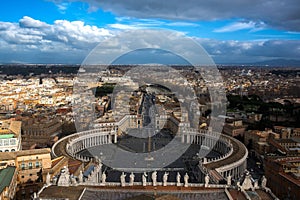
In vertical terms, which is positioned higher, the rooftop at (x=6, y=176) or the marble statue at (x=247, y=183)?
the marble statue at (x=247, y=183)

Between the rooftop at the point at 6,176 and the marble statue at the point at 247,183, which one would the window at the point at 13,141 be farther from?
the marble statue at the point at 247,183

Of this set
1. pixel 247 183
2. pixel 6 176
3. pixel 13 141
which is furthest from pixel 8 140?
pixel 247 183

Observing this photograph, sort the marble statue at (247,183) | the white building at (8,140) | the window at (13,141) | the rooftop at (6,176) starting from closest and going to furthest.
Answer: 1. the marble statue at (247,183)
2. the rooftop at (6,176)
3. the white building at (8,140)
4. the window at (13,141)

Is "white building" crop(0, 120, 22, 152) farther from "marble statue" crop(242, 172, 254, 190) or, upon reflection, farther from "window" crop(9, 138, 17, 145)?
"marble statue" crop(242, 172, 254, 190)

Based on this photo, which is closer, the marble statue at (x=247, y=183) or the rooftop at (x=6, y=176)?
the marble statue at (x=247, y=183)

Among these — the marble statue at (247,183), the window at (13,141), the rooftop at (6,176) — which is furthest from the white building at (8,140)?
the marble statue at (247,183)

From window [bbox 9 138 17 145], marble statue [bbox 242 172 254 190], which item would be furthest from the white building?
marble statue [bbox 242 172 254 190]

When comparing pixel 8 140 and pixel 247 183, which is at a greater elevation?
pixel 247 183

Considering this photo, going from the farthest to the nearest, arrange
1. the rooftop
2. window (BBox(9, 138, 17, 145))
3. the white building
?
window (BBox(9, 138, 17, 145)) → the white building → the rooftop

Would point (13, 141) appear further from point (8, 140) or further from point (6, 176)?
point (6, 176)

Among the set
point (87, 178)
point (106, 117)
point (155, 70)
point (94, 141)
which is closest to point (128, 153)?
point (94, 141)

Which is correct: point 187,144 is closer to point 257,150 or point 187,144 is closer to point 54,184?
point 257,150
